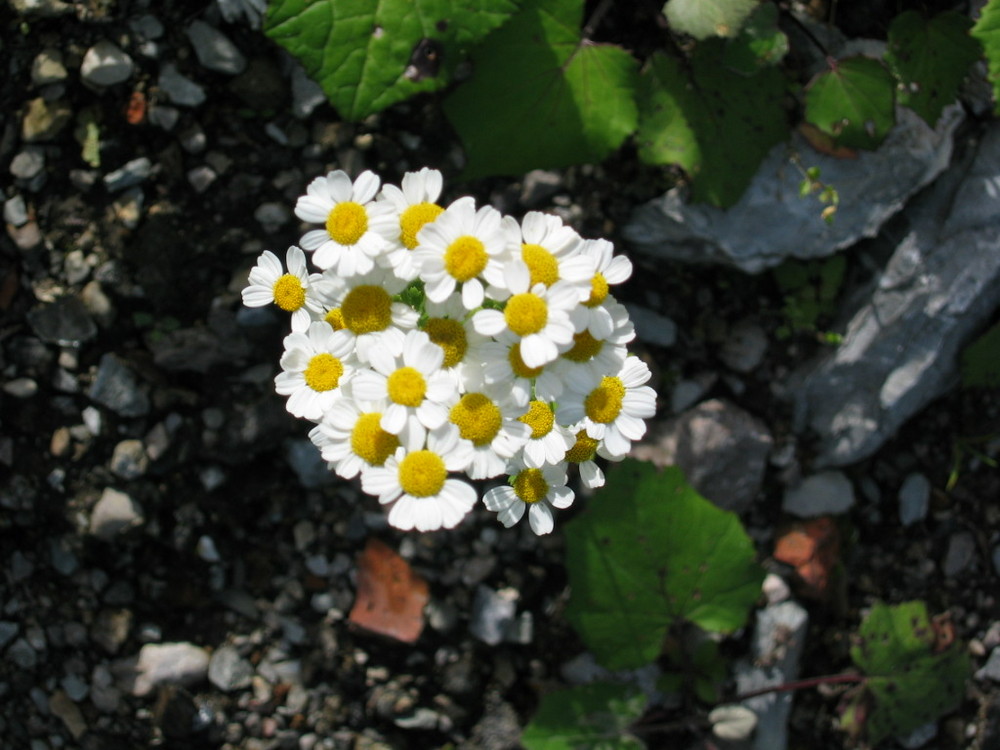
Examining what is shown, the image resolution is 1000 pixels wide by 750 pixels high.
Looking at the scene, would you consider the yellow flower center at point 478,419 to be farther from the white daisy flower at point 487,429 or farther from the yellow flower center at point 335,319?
the yellow flower center at point 335,319

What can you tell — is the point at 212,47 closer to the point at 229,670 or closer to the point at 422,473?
the point at 422,473

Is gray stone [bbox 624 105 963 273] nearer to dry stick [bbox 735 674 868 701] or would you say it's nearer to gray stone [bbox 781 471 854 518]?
gray stone [bbox 781 471 854 518]

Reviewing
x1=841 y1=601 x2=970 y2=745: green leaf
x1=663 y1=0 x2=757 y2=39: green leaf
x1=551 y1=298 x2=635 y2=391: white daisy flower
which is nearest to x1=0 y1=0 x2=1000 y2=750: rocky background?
x1=841 y1=601 x2=970 y2=745: green leaf

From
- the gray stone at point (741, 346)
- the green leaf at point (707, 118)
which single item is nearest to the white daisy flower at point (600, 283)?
the green leaf at point (707, 118)

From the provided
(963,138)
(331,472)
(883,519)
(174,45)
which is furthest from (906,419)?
(174,45)

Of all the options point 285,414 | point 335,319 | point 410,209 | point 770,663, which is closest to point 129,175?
point 285,414
